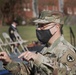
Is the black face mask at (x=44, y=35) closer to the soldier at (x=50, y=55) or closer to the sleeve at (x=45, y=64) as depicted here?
the soldier at (x=50, y=55)

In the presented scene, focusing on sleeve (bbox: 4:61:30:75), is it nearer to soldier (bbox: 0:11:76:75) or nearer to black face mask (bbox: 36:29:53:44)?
soldier (bbox: 0:11:76:75)

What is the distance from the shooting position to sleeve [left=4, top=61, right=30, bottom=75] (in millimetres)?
3469

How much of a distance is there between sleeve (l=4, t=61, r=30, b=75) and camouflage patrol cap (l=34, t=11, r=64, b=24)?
44cm

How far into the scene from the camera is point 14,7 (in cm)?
4584

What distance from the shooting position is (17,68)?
3.54 meters

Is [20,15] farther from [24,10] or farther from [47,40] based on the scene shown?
[47,40]

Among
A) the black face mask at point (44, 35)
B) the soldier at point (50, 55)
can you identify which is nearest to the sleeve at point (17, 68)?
the soldier at point (50, 55)

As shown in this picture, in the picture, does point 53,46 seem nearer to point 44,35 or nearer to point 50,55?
point 50,55

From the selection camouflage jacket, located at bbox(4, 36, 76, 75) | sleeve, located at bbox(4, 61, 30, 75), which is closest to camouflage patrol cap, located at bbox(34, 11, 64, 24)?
camouflage jacket, located at bbox(4, 36, 76, 75)

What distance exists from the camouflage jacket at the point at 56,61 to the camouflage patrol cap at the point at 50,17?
20cm

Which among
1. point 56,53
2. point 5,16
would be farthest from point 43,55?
point 5,16

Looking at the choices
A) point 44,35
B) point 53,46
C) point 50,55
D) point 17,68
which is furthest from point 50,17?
point 17,68

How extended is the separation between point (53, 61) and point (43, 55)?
0.46 ft

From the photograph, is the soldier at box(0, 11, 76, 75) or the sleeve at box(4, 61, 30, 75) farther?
the sleeve at box(4, 61, 30, 75)
